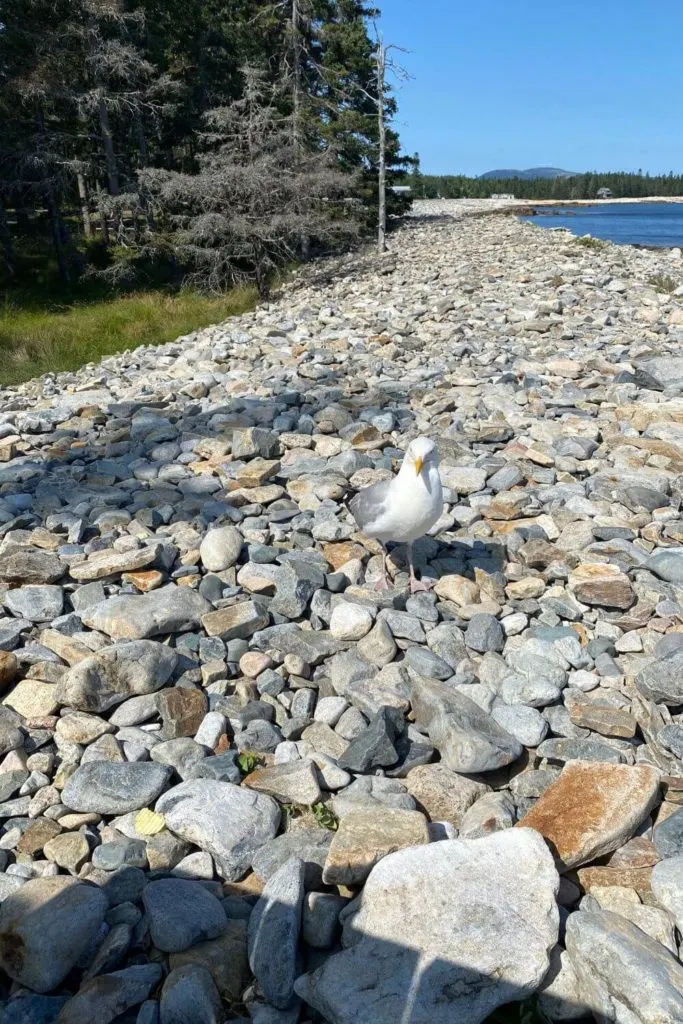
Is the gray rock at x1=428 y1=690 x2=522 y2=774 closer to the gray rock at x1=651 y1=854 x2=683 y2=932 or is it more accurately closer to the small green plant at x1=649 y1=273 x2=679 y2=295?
the gray rock at x1=651 y1=854 x2=683 y2=932

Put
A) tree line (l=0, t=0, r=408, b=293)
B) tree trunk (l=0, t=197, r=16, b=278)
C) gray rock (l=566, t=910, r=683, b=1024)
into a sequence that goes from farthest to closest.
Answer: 1. tree trunk (l=0, t=197, r=16, b=278)
2. tree line (l=0, t=0, r=408, b=293)
3. gray rock (l=566, t=910, r=683, b=1024)

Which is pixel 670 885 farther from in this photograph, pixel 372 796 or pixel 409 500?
pixel 409 500

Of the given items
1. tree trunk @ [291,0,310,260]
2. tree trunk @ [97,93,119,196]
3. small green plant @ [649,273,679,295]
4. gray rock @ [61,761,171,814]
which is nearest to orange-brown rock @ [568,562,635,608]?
gray rock @ [61,761,171,814]

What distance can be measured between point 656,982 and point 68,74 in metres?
22.2

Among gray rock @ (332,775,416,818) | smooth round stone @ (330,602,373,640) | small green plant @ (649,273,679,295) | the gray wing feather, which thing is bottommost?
gray rock @ (332,775,416,818)

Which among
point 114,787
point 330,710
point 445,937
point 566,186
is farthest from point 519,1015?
point 566,186

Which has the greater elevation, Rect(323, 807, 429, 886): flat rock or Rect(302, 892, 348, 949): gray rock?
Rect(323, 807, 429, 886): flat rock

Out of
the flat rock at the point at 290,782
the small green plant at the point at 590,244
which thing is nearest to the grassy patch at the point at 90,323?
the small green plant at the point at 590,244

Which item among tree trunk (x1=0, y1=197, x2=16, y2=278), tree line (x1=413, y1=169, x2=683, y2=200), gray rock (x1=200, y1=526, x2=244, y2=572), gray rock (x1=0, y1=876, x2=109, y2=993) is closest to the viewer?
gray rock (x1=0, y1=876, x2=109, y2=993)

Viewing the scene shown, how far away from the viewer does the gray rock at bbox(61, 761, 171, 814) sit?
3000mm

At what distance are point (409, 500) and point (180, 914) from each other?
7.91 feet

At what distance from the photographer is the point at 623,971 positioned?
2.10m

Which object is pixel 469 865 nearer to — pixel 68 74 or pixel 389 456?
pixel 389 456

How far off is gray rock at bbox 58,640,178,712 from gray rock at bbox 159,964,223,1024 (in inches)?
54.7
